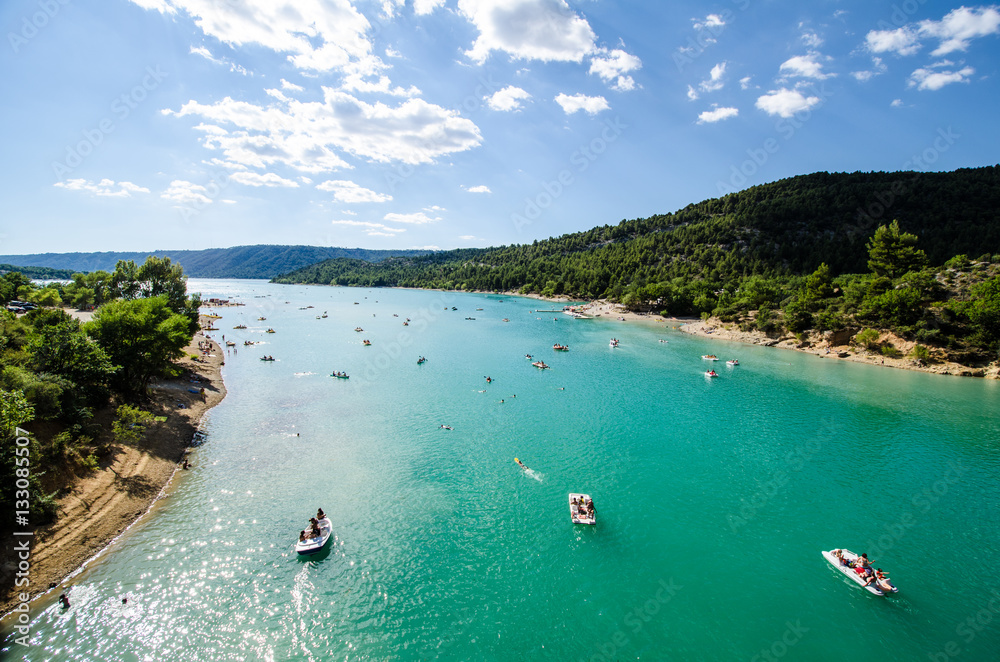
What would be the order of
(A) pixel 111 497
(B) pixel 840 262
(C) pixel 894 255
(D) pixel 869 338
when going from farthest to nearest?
1. (B) pixel 840 262
2. (C) pixel 894 255
3. (D) pixel 869 338
4. (A) pixel 111 497

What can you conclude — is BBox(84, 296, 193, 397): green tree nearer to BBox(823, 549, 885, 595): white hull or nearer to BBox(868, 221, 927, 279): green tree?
BBox(823, 549, 885, 595): white hull

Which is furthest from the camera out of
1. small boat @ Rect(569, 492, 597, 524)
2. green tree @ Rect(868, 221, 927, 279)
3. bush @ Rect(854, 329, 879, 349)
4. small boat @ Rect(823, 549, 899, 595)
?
green tree @ Rect(868, 221, 927, 279)

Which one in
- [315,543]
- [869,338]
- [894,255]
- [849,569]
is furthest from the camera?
[894,255]

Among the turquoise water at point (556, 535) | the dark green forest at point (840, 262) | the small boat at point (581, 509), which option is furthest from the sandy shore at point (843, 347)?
the small boat at point (581, 509)

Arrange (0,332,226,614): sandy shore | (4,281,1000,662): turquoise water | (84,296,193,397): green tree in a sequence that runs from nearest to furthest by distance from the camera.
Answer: (4,281,1000,662): turquoise water < (0,332,226,614): sandy shore < (84,296,193,397): green tree

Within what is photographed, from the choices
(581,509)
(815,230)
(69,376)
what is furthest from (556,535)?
(815,230)

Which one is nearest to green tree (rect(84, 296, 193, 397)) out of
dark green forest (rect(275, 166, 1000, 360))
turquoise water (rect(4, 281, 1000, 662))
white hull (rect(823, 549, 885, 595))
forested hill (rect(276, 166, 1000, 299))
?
turquoise water (rect(4, 281, 1000, 662))

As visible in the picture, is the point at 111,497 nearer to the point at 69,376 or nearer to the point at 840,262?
Answer: the point at 69,376
